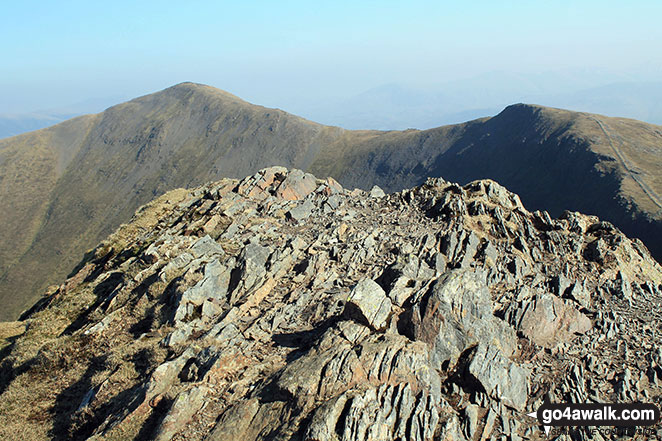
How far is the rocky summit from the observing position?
1284 centimetres

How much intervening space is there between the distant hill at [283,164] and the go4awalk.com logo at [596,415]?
7619cm

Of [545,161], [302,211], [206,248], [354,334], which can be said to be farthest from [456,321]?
[545,161]

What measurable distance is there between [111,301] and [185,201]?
68.0 ft

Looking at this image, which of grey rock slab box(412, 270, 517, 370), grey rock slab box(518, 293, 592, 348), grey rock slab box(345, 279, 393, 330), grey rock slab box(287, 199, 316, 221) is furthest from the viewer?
grey rock slab box(287, 199, 316, 221)

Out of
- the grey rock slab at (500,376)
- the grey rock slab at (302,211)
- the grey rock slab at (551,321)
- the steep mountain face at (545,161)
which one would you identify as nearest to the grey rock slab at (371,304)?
the grey rock slab at (500,376)

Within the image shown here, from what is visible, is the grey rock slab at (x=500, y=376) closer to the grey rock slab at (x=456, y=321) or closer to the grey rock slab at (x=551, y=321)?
the grey rock slab at (x=456, y=321)

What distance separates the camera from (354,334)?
48.5 feet

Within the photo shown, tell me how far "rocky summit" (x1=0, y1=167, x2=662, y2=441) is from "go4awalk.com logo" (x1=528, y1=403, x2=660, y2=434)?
1.00 feet

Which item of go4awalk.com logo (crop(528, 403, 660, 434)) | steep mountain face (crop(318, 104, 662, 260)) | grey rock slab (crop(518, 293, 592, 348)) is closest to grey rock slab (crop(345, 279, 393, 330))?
go4awalk.com logo (crop(528, 403, 660, 434))

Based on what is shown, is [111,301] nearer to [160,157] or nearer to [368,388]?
[368,388]

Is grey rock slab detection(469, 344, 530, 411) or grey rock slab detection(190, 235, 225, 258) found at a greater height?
grey rock slab detection(190, 235, 225, 258)

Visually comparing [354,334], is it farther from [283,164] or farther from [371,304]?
[283,164]

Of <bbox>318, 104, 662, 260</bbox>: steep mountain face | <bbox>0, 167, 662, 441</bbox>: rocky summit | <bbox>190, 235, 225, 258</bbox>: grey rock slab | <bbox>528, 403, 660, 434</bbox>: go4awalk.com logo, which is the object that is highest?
<bbox>190, 235, 225, 258</bbox>: grey rock slab

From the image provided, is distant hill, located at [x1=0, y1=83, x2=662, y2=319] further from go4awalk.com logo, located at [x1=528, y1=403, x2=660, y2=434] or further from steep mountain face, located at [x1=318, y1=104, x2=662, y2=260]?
go4awalk.com logo, located at [x1=528, y1=403, x2=660, y2=434]
